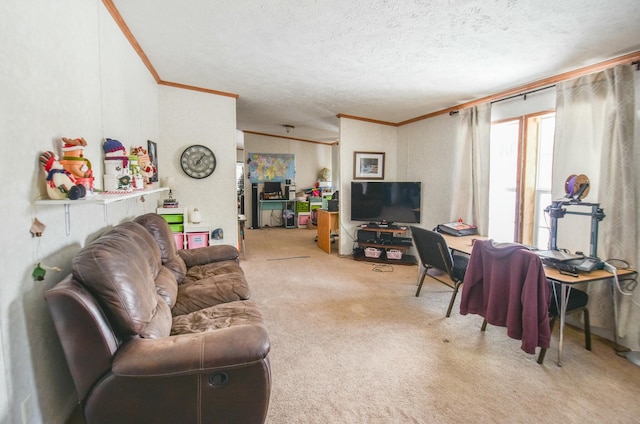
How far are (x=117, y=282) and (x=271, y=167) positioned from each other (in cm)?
725

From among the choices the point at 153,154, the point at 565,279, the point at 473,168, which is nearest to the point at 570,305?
the point at 565,279

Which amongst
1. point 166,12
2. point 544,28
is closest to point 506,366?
point 544,28

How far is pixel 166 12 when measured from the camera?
2232 millimetres

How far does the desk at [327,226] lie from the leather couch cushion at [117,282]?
3.94 m

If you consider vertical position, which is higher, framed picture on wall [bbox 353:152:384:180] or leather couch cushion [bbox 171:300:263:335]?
framed picture on wall [bbox 353:152:384:180]

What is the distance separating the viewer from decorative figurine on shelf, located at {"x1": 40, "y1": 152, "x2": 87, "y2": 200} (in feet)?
4.47

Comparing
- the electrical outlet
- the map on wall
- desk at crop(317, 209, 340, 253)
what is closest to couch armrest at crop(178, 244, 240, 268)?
the electrical outlet

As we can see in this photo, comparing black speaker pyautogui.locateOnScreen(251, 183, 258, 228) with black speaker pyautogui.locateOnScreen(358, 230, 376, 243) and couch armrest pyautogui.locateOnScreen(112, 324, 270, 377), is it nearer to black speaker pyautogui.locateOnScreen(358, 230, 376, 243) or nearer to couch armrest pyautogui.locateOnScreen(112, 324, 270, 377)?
black speaker pyautogui.locateOnScreen(358, 230, 376, 243)

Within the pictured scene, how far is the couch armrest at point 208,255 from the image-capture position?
118 inches

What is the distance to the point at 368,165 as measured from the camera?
208 inches

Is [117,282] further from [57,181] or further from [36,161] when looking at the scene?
[36,161]

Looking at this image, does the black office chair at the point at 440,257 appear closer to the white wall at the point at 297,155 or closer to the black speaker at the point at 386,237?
the black speaker at the point at 386,237

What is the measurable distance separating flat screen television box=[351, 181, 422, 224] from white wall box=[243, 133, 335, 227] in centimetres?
393

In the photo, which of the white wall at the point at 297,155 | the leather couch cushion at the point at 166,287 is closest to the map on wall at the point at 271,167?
the white wall at the point at 297,155
